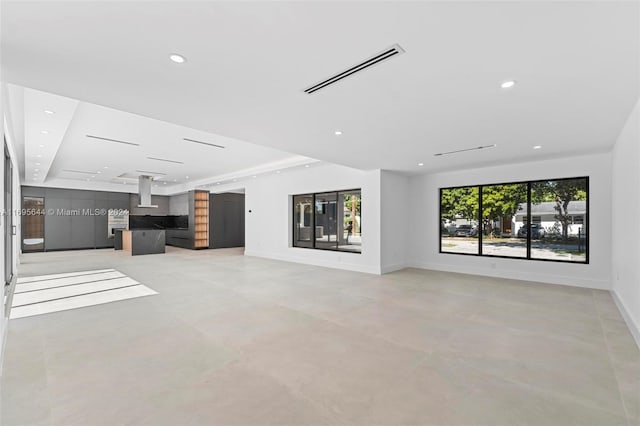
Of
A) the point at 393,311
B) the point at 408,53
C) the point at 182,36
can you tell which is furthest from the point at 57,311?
the point at 408,53

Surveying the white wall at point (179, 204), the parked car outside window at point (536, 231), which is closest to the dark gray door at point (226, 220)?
the white wall at point (179, 204)

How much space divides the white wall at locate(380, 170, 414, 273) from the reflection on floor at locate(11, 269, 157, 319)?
17.6 feet

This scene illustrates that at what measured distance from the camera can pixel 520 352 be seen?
10.2 ft

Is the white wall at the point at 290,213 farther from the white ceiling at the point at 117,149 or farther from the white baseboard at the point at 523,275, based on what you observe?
the white baseboard at the point at 523,275

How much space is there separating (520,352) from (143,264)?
9687 millimetres

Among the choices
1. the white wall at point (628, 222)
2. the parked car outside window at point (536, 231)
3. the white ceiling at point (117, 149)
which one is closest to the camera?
the white wall at point (628, 222)

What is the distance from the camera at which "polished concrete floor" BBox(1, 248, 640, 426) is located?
2.13 metres

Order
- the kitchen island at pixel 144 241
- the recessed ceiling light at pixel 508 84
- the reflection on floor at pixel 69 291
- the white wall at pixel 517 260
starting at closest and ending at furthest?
the recessed ceiling light at pixel 508 84, the reflection on floor at pixel 69 291, the white wall at pixel 517 260, the kitchen island at pixel 144 241

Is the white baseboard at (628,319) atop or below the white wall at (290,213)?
below

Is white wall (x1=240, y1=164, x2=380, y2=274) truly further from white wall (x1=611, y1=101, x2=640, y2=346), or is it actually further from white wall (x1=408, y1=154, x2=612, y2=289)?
white wall (x1=611, y1=101, x2=640, y2=346)

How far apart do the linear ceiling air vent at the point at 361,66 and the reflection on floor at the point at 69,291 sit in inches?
193

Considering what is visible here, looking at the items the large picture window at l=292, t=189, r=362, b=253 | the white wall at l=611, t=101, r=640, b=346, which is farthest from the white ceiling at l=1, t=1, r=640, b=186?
the large picture window at l=292, t=189, r=362, b=253

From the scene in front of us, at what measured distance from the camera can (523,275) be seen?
266 inches

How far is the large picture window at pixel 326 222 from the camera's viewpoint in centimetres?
948
